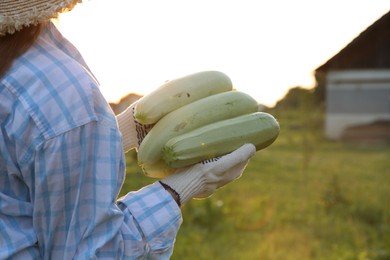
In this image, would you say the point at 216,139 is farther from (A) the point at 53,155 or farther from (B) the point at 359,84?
(B) the point at 359,84

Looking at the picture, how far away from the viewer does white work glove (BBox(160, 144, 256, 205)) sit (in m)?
1.75

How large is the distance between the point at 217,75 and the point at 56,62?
0.68m

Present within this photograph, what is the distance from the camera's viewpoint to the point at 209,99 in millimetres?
2039

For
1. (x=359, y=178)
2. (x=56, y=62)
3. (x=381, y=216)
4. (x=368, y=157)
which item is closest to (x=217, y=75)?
(x=56, y=62)

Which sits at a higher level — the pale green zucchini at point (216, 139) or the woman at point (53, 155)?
the woman at point (53, 155)

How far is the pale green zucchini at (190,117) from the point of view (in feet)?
6.52

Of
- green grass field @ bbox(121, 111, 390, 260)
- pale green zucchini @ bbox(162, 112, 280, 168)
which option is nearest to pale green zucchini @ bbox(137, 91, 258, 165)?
pale green zucchini @ bbox(162, 112, 280, 168)

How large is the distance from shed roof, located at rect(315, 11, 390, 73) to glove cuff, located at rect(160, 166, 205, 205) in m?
19.9

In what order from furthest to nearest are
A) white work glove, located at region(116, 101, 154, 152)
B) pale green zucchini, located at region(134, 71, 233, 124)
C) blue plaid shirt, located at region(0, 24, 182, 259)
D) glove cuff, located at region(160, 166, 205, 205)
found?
white work glove, located at region(116, 101, 154, 152)
pale green zucchini, located at region(134, 71, 233, 124)
glove cuff, located at region(160, 166, 205, 205)
blue plaid shirt, located at region(0, 24, 182, 259)

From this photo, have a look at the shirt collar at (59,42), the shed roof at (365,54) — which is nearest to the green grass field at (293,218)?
the shirt collar at (59,42)

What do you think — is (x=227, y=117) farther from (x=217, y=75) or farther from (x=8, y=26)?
(x=8, y=26)

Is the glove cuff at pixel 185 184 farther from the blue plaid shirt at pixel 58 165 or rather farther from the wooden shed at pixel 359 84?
the wooden shed at pixel 359 84

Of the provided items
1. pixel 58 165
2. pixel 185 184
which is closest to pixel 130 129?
pixel 185 184

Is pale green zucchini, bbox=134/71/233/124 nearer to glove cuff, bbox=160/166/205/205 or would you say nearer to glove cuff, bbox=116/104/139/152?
glove cuff, bbox=116/104/139/152
